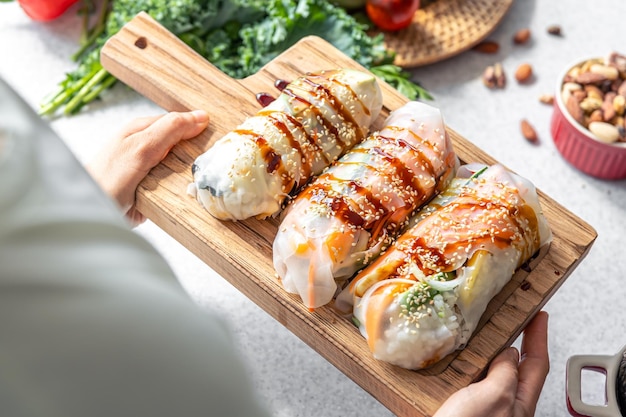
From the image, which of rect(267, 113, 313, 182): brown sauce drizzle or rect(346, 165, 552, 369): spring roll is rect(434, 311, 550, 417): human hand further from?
rect(267, 113, 313, 182): brown sauce drizzle

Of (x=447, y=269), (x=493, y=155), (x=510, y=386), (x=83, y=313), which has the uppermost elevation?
(x=83, y=313)

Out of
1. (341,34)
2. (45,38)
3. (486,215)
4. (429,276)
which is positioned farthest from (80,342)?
(45,38)

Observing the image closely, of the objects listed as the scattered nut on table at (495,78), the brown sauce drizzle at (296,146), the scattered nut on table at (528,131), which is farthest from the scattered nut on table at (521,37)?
the brown sauce drizzle at (296,146)

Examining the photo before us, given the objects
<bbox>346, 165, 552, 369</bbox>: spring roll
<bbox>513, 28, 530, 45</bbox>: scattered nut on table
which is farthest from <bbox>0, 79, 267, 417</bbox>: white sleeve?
<bbox>513, 28, 530, 45</bbox>: scattered nut on table

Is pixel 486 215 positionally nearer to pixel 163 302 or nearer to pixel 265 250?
pixel 265 250

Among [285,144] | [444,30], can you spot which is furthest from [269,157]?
[444,30]

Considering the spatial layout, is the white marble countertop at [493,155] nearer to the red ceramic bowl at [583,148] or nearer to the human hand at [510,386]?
the red ceramic bowl at [583,148]

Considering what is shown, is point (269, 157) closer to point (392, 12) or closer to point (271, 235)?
point (271, 235)
